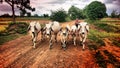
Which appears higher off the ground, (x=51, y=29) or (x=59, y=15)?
(x=51, y=29)

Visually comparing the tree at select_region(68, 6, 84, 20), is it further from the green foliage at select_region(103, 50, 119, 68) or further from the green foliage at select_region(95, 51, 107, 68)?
the green foliage at select_region(95, 51, 107, 68)

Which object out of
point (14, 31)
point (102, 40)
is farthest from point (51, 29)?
point (14, 31)

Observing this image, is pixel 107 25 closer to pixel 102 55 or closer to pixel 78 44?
pixel 78 44

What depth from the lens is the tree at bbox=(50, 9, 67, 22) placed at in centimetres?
2923

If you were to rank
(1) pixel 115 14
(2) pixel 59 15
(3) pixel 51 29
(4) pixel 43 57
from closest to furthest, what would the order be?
1. (4) pixel 43 57
2. (3) pixel 51 29
3. (1) pixel 115 14
4. (2) pixel 59 15

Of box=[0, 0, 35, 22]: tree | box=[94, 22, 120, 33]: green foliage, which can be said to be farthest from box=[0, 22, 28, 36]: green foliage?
box=[94, 22, 120, 33]: green foliage

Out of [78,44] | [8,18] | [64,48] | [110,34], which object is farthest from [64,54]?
[8,18]

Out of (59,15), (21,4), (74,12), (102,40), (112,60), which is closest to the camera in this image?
(112,60)

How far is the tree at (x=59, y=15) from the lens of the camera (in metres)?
29.2

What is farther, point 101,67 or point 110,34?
point 110,34

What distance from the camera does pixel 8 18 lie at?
83.6 ft

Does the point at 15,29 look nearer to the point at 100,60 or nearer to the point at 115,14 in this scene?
the point at 100,60

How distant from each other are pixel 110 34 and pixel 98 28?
14.6 ft

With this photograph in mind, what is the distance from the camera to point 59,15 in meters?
30.0
